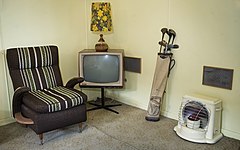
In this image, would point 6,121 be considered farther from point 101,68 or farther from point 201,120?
point 201,120

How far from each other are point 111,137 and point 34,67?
1.40m

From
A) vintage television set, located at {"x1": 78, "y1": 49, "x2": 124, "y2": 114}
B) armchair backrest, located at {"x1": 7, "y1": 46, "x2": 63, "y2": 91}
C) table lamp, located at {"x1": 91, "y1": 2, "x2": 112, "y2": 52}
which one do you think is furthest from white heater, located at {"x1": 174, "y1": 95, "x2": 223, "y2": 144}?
armchair backrest, located at {"x1": 7, "y1": 46, "x2": 63, "y2": 91}

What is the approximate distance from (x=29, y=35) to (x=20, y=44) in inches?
7.2

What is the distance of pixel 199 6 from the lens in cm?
307

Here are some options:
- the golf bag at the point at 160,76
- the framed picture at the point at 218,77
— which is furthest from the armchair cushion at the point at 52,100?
the framed picture at the point at 218,77

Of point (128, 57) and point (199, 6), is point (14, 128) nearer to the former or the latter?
point (128, 57)

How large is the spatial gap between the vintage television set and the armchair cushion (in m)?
0.62

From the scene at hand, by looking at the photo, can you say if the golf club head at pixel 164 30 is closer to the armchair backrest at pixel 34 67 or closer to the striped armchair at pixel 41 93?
the striped armchair at pixel 41 93

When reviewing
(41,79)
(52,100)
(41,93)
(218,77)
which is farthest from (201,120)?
(41,79)

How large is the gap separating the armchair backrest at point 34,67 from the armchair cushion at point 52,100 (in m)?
0.18

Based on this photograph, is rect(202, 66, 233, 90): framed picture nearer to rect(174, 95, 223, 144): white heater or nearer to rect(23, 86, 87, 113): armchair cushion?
rect(174, 95, 223, 144): white heater

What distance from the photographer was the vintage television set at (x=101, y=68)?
3.72 metres

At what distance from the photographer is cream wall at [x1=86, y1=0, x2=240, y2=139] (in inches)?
114

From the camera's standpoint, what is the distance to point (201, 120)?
297cm
